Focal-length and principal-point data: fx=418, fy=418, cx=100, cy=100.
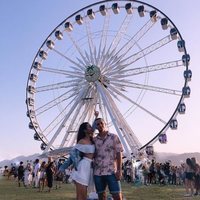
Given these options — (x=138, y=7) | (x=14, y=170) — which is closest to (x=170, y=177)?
(x=138, y=7)

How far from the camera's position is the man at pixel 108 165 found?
7219 mm

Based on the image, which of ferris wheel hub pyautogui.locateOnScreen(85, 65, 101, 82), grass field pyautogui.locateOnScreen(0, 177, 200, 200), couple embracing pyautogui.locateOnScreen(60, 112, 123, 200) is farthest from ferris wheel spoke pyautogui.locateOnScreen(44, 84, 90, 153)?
couple embracing pyautogui.locateOnScreen(60, 112, 123, 200)

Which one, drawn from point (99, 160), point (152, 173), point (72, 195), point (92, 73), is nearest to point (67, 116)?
point (92, 73)

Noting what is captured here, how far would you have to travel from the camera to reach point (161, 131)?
94.2ft

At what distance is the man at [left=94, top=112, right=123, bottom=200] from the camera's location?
23.7ft

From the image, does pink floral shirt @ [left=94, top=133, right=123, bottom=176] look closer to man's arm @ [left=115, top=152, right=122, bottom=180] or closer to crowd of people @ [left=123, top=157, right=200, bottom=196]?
man's arm @ [left=115, top=152, right=122, bottom=180]

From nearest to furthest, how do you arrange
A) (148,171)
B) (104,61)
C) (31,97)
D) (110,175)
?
1. (110,175)
2. (148,171)
3. (104,61)
4. (31,97)

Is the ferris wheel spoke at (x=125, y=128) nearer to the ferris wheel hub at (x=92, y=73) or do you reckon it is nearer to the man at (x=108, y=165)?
the ferris wheel hub at (x=92, y=73)

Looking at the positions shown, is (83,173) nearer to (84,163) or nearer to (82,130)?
(84,163)

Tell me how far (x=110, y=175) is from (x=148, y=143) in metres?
22.4

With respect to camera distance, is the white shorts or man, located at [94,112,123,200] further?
man, located at [94,112,123,200]

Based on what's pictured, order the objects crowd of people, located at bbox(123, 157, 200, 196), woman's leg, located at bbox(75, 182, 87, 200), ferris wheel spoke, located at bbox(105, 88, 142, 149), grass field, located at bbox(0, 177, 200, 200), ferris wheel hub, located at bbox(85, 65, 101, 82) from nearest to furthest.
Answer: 1. woman's leg, located at bbox(75, 182, 87, 200)
2. grass field, located at bbox(0, 177, 200, 200)
3. crowd of people, located at bbox(123, 157, 200, 196)
4. ferris wheel spoke, located at bbox(105, 88, 142, 149)
5. ferris wheel hub, located at bbox(85, 65, 101, 82)

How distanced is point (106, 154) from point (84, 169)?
494 millimetres

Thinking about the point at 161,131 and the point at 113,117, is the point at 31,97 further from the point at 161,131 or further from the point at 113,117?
the point at 161,131
